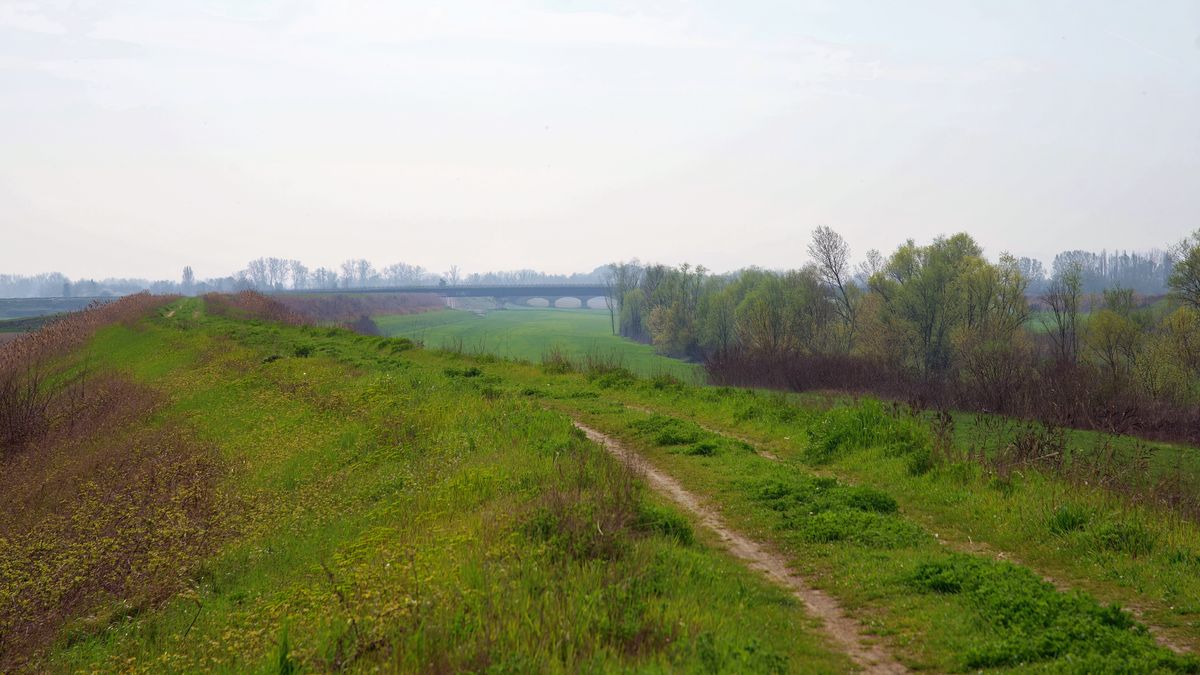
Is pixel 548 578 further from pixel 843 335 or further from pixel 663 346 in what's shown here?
pixel 663 346

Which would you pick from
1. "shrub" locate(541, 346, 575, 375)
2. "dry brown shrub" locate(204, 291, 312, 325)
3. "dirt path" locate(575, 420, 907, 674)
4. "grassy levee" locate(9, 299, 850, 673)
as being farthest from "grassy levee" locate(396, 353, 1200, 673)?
"dry brown shrub" locate(204, 291, 312, 325)

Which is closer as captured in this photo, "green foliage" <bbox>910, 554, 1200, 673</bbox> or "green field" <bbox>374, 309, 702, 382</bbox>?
"green foliage" <bbox>910, 554, 1200, 673</bbox>

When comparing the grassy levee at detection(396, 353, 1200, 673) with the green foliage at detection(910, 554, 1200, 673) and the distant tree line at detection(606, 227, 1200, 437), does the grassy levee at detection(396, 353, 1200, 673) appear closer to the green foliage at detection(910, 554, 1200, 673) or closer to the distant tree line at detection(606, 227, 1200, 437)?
the green foliage at detection(910, 554, 1200, 673)

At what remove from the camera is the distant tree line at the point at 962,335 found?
3156 centimetres

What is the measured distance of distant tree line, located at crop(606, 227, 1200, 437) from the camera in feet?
104

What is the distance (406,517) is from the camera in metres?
10.5

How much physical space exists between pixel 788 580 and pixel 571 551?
94.2 inches

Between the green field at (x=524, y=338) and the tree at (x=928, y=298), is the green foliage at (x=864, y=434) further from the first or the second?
the tree at (x=928, y=298)

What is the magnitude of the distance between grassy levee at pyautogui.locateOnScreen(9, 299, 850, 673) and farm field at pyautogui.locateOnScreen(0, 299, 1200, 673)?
4 centimetres

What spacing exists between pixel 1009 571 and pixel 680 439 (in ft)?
24.2

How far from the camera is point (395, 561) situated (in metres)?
8.03

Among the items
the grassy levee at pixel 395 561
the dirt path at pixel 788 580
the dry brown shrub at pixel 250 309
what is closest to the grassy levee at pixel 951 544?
the dirt path at pixel 788 580

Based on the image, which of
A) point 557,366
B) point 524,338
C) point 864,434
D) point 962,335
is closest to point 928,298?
point 962,335

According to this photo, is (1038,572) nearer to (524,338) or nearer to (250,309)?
(250,309)
